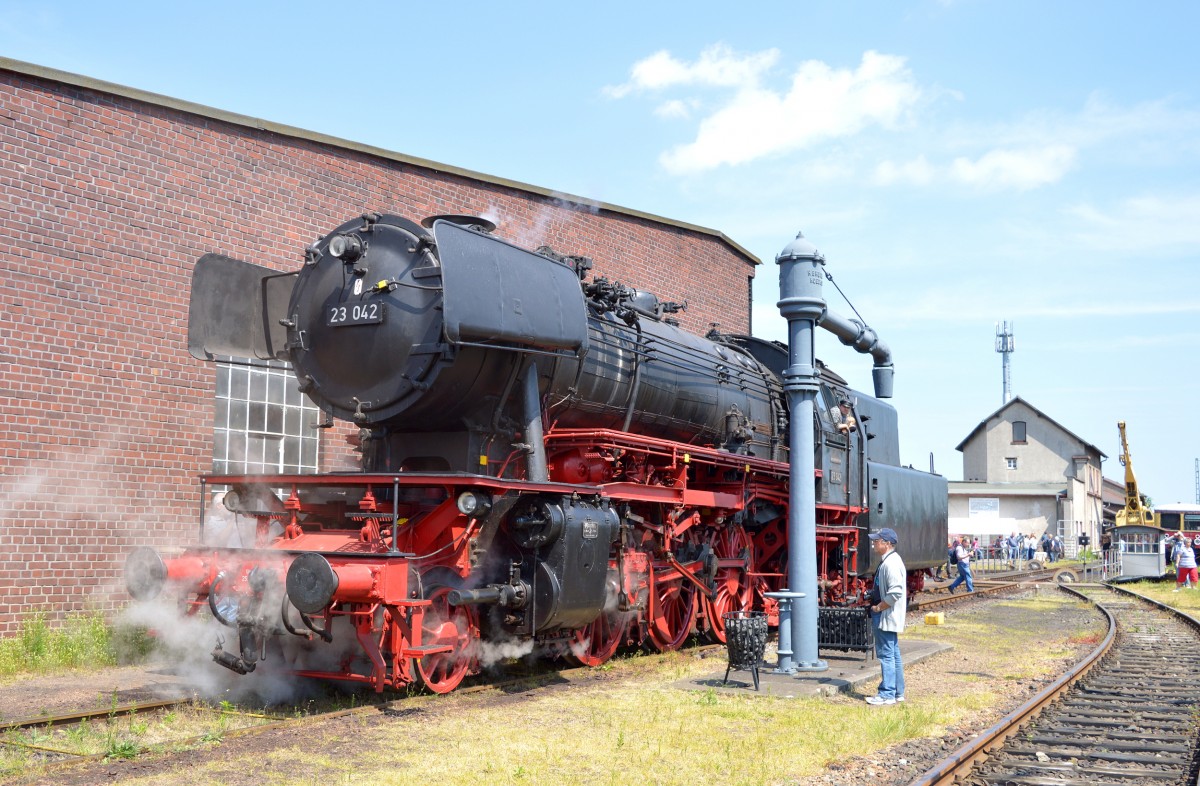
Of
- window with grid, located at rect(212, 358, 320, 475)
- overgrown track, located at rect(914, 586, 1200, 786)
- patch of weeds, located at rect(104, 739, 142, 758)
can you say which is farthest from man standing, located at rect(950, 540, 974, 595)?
patch of weeds, located at rect(104, 739, 142, 758)

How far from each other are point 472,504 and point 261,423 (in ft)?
18.3

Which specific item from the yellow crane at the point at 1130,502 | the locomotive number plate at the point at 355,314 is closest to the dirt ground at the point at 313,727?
the locomotive number plate at the point at 355,314

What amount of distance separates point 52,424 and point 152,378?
1.12 m

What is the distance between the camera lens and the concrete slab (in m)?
8.36

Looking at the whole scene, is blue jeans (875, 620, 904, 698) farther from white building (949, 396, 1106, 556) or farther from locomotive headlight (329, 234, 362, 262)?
white building (949, 396, 1106, 556)

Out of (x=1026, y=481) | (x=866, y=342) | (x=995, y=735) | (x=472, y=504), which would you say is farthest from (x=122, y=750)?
(x=1026, y=481)

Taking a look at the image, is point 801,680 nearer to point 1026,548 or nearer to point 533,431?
point 533,431

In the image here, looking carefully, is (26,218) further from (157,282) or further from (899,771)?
(899,771)

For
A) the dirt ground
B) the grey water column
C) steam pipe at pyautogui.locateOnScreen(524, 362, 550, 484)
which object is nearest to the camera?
the dirt ground

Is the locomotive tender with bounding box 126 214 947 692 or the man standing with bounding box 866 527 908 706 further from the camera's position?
the man standing with bounding box 866 527 908 706

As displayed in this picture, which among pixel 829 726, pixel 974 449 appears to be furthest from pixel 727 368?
pixel 974 449

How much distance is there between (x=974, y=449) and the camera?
60.0m

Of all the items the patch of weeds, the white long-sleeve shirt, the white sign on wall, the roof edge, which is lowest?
the patch of weeds

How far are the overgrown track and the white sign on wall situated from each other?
40532 mm
